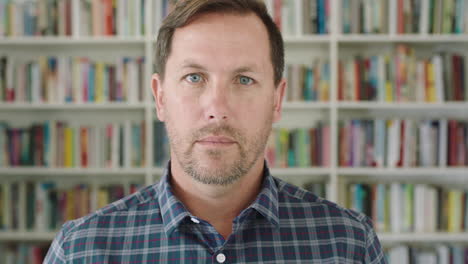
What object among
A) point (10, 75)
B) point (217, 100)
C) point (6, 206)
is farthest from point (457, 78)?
point (6, 206)

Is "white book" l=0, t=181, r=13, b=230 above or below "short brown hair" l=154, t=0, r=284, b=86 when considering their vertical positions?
below

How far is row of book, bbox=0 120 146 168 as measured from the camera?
2803 mm

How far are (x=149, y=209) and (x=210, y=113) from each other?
281 millimetres

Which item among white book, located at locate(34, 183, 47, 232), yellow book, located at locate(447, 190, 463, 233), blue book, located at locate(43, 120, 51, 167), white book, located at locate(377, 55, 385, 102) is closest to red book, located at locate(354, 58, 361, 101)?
white book, located at locate(377, 55, 385, 102)

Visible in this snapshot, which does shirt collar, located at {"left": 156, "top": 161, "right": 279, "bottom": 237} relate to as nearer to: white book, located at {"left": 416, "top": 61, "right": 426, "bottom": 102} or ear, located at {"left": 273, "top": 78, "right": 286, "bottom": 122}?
ear, located at {"left": 273, "top": 78, "right": 286, "bottom": 122}

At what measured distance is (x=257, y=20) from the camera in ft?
3.68

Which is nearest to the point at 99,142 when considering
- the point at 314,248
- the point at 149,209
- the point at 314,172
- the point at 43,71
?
the point at 43,71

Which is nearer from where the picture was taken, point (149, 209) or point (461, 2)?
point (149, 209)

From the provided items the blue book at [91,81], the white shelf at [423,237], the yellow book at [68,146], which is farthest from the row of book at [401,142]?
the yellow book at [68,146]

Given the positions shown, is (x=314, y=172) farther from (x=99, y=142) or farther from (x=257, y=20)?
(x=257, y=20)

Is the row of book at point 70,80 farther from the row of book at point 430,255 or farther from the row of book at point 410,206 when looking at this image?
the row of book at point 430,255

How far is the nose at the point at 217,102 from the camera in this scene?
1.03 meters

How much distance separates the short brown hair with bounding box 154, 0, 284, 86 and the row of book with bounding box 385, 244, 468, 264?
6.58 feet

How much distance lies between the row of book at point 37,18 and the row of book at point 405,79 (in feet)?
5.25
